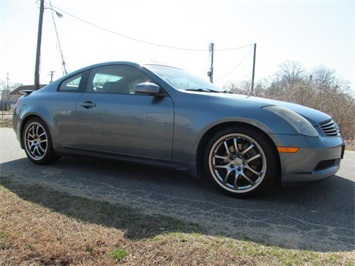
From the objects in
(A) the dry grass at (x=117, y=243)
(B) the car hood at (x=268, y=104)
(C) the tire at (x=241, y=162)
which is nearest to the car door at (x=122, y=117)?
(C) the tire at (x=241, y=162)

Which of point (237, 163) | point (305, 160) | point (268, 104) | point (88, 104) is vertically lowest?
point (237, 163)

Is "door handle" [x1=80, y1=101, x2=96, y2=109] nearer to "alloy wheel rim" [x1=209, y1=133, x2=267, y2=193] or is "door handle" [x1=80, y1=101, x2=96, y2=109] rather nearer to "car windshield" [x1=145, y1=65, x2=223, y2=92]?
"car windshield" [x1=145, y1=65, x2=223, y2=92]

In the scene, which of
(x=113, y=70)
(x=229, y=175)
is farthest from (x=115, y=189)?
(x=113, y=70)

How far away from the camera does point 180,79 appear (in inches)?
155

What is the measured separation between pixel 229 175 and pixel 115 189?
1.27 metres

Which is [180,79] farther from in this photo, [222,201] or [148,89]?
[222,201]

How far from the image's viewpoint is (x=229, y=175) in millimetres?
3240

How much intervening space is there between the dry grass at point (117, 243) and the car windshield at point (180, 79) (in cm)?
164

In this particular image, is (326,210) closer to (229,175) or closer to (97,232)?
(229,175)

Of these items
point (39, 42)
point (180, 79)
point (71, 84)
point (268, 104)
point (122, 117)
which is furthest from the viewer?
point (39, 42)

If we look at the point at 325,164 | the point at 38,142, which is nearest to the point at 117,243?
the point at 325,164

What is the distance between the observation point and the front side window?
12.6 ft

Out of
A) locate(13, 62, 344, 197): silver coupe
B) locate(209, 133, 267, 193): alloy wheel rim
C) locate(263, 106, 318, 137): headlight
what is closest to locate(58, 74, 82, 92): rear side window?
locate(13, 62, 344, 197): silver coupe

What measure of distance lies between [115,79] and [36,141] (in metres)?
1.63
